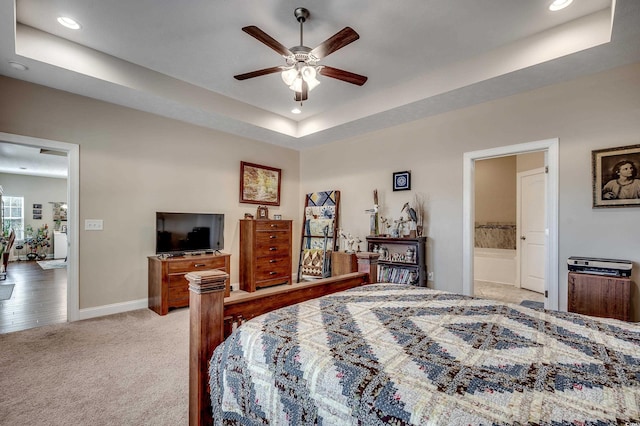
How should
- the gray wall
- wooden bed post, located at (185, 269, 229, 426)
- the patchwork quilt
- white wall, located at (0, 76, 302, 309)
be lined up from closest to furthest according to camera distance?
the patchwork quilt → wooden bed post, located at (185, 269, 229, 426) → the gray wall → white wall, located at (0, 76, 302, 309)

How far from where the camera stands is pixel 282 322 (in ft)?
4.64

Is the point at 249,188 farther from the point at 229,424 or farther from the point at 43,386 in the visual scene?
the point at 229,424

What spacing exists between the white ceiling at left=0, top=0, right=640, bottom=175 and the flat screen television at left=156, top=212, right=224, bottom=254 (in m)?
1.45

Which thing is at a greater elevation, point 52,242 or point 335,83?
point 335,83

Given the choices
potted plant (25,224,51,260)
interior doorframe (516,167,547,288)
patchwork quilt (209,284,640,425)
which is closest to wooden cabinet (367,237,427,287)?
interior doorframe (516,167,547,288)

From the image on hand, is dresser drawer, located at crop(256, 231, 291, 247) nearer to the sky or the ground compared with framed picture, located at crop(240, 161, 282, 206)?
nearer to the ground

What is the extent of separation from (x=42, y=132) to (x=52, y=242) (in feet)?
25.7

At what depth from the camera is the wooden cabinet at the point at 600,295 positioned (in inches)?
103

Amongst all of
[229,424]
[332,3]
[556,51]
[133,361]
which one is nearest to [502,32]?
[556,51]

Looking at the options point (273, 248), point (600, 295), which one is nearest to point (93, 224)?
point (273, 248)

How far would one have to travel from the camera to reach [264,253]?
4.88 meters

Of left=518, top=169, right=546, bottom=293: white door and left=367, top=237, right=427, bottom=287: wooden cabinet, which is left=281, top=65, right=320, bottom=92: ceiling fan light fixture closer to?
left=367, top=237, right=427, bottom=287: wooden cabinet

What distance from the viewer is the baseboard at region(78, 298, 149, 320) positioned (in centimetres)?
350

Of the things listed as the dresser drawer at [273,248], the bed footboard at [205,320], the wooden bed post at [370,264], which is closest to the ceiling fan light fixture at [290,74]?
the wooden bed post at [370,264]
